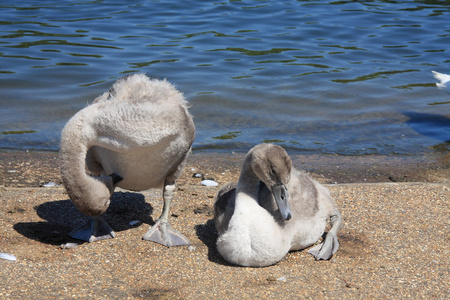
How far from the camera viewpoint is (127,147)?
16.8 feet

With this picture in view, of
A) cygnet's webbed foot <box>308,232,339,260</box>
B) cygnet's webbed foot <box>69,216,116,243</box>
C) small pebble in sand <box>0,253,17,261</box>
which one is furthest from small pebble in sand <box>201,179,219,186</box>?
small pebble in sand <box>0,253,17,261</box>

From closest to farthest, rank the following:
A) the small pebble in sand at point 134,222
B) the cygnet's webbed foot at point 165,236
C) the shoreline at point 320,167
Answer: the cygnet's webbed foot at point 165,236
the small pebble in sand at point 134,222
the shoreline at point 320,167

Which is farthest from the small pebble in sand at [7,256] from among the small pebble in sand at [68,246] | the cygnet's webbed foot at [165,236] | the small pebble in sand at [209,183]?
the small pebble in sand at [209,183]

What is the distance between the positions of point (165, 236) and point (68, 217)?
1243 millimetres

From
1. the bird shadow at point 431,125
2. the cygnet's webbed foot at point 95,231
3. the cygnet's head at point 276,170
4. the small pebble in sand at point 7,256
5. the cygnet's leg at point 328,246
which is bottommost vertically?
the bird shadow at point 431,125

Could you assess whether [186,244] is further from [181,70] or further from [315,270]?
[181,70]

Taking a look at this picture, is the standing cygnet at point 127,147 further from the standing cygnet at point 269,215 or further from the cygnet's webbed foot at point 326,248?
the cygnet's webbed foot at point 326,248

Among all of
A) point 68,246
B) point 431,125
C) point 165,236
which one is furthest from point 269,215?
point 431,125

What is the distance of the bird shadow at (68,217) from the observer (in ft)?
18.7

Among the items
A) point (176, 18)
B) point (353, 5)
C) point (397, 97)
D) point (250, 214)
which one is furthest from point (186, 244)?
point (353, 5)

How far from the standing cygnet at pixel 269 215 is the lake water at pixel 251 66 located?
12.5 feet

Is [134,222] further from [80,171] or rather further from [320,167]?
[320,167]

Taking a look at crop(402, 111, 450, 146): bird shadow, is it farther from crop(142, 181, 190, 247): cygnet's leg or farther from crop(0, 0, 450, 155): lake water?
crop(142, 181, 190, 247): cygnet's leg

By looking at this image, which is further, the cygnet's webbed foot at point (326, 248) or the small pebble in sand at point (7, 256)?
the cygnet's webbed foot at point (326, 248)
